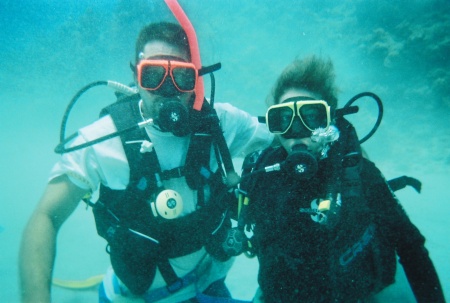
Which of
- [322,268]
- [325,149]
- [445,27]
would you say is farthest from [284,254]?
[445,27]

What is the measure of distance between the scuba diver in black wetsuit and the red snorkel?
736mm

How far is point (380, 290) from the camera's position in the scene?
217 cm

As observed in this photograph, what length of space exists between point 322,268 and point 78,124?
125ft

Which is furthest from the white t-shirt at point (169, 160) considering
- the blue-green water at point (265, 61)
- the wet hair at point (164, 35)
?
the blue-green water at point (265, 61)

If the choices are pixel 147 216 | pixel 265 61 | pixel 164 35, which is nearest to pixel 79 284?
pixel 147 216

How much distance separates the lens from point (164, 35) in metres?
2.56

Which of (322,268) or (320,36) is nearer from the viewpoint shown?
(322,268)

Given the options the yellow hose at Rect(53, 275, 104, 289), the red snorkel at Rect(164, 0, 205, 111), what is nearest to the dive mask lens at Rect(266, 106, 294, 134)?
the red snorkel at Rect(164, 0, 205, 111)

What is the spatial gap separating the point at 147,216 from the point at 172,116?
970 mm

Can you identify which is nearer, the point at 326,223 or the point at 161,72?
the point at 326,223

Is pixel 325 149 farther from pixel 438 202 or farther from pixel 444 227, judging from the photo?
pixel 438 202

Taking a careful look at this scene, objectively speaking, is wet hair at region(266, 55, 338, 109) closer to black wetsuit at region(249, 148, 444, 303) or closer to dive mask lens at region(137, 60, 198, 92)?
black wetsuit at region(249, 148, 444, 303)

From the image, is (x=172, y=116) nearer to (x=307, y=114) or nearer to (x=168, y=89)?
(x=168, y=89)

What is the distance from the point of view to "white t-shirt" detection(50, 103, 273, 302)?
2.34m
